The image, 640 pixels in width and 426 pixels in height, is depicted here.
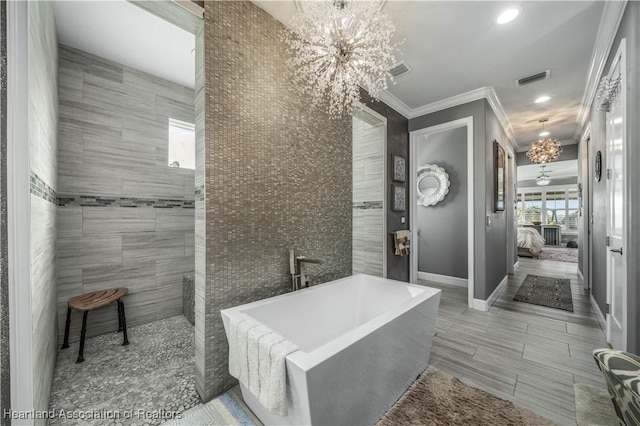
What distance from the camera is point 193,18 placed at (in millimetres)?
1588

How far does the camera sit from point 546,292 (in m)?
3.84

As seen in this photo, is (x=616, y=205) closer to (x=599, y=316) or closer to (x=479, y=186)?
(x=479, y=186)

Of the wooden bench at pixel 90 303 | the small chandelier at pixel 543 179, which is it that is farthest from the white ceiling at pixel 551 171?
the wooden bench at pixel 90 303

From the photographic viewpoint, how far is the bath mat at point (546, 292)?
339 centimetres

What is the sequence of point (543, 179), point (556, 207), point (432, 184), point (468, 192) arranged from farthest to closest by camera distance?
point (556, 207)
point (543, 179)
point (432, 184)
point (468, 192)

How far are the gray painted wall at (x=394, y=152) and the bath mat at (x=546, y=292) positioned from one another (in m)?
1.75

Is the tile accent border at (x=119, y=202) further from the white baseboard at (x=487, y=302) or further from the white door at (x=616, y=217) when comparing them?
the white door at (x=616, y=217)

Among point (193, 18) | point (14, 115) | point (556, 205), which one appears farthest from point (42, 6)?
point (556, 205)

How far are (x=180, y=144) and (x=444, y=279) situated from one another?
4.66 metres

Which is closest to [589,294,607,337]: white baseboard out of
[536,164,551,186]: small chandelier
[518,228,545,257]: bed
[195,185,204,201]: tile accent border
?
[195,185,204,201]: tile accent border

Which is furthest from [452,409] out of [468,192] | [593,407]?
[468,192]

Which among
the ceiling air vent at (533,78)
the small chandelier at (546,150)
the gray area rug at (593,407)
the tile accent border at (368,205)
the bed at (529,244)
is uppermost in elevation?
the ceiling air vent at (533,78)

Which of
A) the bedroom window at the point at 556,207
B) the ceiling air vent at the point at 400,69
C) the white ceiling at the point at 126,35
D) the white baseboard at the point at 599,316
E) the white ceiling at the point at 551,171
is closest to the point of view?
the white ceiling at the point at 126,35

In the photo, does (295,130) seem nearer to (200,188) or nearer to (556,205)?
(200,188)
